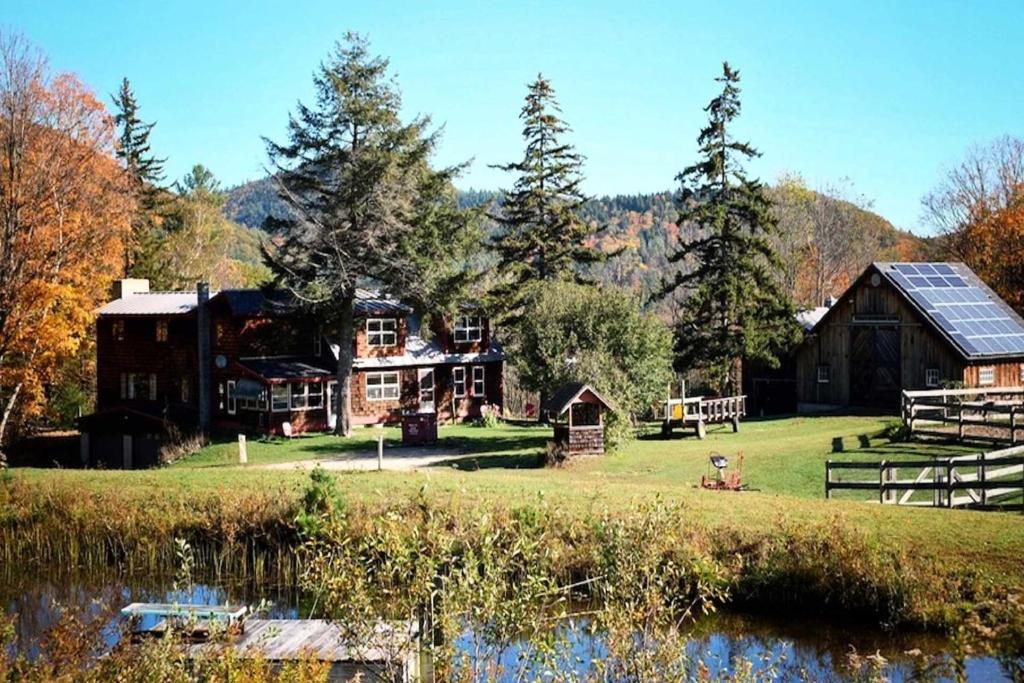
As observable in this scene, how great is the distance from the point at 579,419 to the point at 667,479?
570 centimetres

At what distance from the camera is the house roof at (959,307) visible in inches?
1702

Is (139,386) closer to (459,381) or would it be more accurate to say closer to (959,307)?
(459,381)

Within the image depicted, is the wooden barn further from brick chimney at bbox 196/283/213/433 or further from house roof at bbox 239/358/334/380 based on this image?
brick chimney at bbox 196/283/213/433

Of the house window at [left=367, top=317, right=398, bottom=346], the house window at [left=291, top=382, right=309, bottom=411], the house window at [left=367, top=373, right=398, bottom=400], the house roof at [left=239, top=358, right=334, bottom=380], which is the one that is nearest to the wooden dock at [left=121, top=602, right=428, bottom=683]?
the house roof at [left=239, top=358, right=334, bottom=380]

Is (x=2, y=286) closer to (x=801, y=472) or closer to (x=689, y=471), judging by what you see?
(x=689, y=471)

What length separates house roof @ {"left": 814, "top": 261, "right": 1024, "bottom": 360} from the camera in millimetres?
43219

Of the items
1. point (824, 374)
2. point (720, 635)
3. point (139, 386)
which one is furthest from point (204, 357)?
point (720, 635)

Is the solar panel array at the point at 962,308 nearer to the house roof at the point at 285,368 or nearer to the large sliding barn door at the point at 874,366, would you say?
the large sliding barn door at the point at 874,366

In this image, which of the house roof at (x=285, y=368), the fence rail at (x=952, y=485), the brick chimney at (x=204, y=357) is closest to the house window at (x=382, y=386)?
the house roof at (x=285, y=368)

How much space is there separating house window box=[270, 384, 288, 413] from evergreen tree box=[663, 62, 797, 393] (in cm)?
1729

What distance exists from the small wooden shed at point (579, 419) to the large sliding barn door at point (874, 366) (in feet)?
55.3

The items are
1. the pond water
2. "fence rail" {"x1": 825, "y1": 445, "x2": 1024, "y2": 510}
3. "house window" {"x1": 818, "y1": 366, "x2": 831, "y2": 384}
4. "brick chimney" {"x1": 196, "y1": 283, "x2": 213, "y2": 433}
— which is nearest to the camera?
the pond water

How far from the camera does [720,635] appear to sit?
17938mm

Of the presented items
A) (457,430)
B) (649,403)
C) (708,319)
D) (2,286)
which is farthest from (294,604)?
(708,319)
